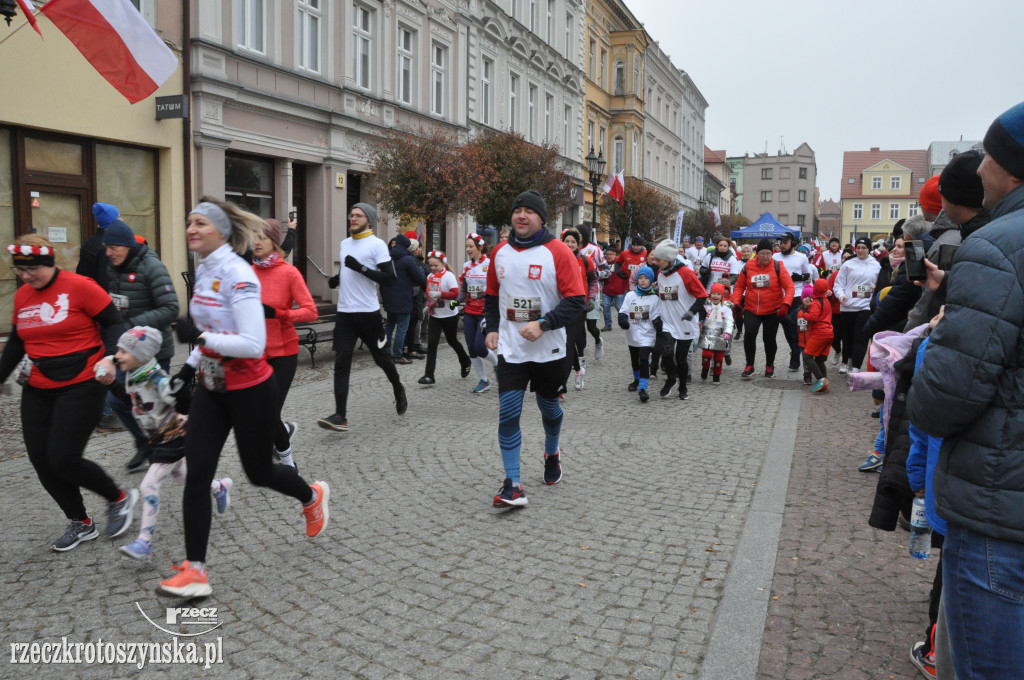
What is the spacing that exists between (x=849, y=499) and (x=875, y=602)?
1.81 metres

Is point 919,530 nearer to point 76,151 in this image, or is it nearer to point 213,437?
point 213,437

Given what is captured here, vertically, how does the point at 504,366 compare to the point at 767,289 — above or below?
below

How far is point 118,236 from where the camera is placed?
5.90 meters

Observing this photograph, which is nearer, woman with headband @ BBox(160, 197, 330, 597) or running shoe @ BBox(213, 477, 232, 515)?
woman with headband @ BBox(160, 197, 330, 597)

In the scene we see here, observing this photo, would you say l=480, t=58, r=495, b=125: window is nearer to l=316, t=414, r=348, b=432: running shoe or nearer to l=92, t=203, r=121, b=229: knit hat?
l=316, t=414, r=348, b=432: running shoe

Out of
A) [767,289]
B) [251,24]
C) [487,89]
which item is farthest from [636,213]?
[767,289]

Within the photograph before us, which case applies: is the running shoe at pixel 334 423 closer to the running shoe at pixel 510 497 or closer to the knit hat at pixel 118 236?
the knit hat at pixel 118 236

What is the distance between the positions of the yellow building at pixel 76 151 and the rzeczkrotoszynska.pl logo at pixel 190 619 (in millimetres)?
10264

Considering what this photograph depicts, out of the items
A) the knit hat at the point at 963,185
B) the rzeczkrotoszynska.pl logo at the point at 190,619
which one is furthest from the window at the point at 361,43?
the knit hat at the point at 963,185

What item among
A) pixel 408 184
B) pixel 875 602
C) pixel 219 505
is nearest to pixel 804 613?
A: pixel 875 602

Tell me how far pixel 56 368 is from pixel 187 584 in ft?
4.84

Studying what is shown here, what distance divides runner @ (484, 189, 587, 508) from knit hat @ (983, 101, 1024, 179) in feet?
10.9

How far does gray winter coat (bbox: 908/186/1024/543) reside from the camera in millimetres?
1931

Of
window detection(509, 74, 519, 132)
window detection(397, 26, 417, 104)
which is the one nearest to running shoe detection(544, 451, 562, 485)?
window detection(397, 26, 417, 104)
